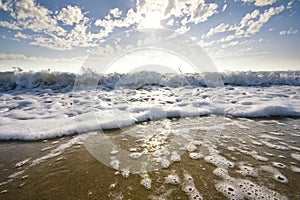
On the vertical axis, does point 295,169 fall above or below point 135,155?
above

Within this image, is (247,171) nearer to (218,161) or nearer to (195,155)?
(218,161)

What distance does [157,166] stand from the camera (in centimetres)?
215

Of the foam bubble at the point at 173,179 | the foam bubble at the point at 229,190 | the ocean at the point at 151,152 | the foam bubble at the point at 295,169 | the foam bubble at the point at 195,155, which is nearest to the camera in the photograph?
the foam bubble at the point at 229,190

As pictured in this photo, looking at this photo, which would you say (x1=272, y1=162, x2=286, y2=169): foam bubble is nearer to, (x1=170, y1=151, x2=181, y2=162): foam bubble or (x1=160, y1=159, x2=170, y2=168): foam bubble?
(x1=170, y1=151, x2=181, y2=162): foam bubble

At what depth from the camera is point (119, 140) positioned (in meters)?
2.99

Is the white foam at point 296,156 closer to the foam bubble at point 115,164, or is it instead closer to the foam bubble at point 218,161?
the foam bubble at point 218,161

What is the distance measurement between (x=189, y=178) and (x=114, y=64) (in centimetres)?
542

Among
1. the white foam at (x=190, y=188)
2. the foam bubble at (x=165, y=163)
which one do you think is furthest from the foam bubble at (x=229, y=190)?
the foam bubble at (x=165, y=163)

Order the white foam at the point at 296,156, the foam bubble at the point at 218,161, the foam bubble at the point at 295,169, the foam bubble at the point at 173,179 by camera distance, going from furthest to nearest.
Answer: the white foam at the point at 296,156 < the foam bubble at the point at 218,161 < the foam bubble at the point at 295,169 < the foam bubble at the point at 173,179

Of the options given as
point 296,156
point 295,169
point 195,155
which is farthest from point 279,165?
point 195,155

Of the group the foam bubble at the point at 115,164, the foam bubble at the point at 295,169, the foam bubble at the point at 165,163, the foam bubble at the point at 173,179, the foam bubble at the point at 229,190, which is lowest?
the foam bubble at the point at 115,164

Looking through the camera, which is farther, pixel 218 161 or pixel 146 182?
pixel 218 161

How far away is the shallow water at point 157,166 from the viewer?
1.69 m

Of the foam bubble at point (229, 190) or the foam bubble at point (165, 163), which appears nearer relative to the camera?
the foam bubble at point (229, 190)
